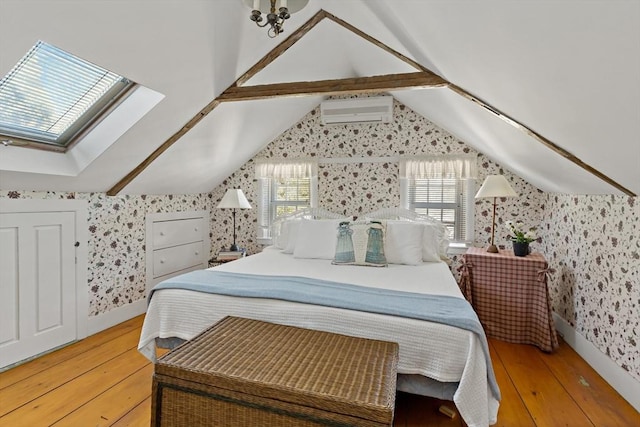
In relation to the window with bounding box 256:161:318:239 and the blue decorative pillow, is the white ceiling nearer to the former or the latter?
the window with bounding box 256:161:318:239

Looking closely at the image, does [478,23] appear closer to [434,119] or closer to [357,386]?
[357,386]

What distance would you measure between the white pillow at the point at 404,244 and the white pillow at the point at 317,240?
1.70ft

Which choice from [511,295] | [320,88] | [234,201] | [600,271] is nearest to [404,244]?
[511,295]

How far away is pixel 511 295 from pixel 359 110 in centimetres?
242

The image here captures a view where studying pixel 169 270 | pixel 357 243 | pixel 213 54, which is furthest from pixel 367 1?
pixel 169 270

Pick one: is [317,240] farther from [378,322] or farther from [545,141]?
[545,141]

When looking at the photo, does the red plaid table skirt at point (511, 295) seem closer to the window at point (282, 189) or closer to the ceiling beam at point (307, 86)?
the ceiling beam at point (307, 86)

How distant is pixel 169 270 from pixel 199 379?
2989mm

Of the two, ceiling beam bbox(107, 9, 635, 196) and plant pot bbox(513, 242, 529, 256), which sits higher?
ceiling beam bbox(107, 9, 635, 196)

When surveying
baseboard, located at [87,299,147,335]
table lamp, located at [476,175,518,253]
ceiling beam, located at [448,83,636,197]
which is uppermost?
ceiling beam, located at [448,83,636,197]

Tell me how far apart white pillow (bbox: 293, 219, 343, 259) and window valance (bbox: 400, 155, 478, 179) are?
3.84 ft

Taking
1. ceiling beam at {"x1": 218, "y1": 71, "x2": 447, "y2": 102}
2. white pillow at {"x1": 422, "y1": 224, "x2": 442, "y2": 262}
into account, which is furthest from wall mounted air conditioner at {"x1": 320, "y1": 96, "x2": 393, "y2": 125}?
white pillow at {"x1": 422, "y1": 224, "x2": 442, "y2": 262}

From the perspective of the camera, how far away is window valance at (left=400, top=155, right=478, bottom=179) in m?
3.84

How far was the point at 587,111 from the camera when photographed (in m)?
1.58
